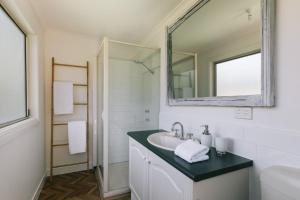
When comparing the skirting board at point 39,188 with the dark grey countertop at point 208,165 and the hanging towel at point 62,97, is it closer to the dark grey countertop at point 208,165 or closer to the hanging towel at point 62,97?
the hanging towel at point 62,97

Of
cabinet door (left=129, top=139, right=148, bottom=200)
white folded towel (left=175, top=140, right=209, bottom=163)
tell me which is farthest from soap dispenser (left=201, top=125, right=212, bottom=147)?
cabinet door (left=129, top=139, right=148, bottom=200)

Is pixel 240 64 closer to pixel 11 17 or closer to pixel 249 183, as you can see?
pixel 249 183

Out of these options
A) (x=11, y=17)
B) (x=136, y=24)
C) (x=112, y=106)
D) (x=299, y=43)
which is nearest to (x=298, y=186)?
(x=299, y=43)

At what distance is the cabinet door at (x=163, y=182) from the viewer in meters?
0.97

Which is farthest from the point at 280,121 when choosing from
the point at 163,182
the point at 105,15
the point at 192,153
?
the point at 105,15

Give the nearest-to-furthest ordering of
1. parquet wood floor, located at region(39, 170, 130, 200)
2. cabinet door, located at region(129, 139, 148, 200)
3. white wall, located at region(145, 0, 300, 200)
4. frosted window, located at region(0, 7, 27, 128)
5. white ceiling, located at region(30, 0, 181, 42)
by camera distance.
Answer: white wall, located at region(145, 0, 300, 200), frosted window, located at region(0, 7, 27, 128), cabinet door, located at region(129, 139, 148, 200), white ceiling, located at region(30, 0, 181, 42), parquet wood floor, located at region(39, 170, 130, 200)

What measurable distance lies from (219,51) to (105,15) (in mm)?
1512

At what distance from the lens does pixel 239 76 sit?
1.14 meters

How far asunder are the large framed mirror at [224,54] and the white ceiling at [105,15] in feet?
1.16

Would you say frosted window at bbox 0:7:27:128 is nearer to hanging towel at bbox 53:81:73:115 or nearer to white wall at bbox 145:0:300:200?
hanging towel at bbox 53:81:73:115

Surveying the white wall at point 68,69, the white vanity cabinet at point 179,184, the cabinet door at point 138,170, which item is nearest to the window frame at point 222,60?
the white vanity cabinet at point 179,184

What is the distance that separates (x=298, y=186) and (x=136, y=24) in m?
2.28

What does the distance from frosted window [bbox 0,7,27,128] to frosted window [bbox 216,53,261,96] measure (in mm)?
1812

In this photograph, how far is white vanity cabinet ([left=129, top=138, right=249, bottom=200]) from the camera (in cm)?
88
